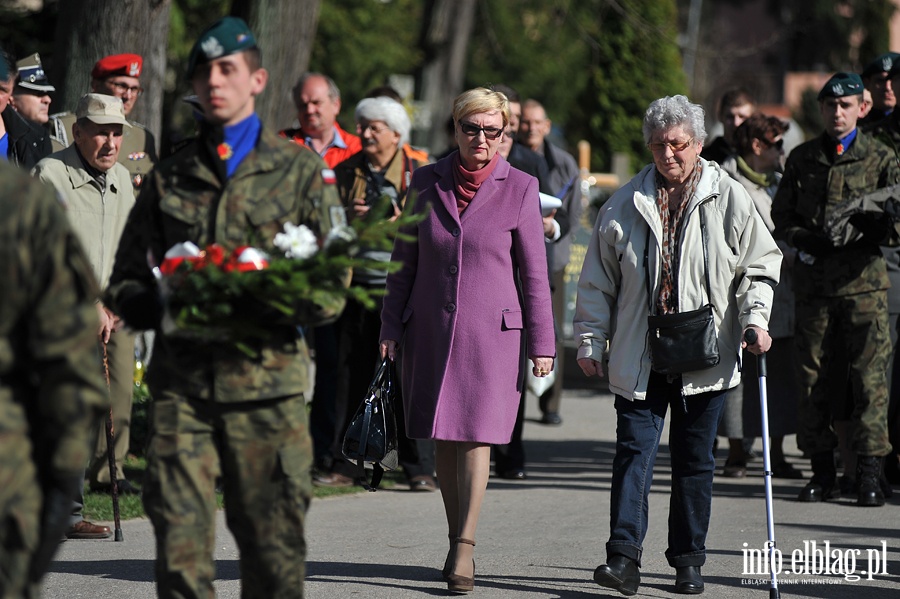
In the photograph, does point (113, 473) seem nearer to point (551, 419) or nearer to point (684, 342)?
point (684, 342)

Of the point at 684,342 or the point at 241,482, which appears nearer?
the point at 241,482

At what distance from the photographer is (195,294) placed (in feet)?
13.0

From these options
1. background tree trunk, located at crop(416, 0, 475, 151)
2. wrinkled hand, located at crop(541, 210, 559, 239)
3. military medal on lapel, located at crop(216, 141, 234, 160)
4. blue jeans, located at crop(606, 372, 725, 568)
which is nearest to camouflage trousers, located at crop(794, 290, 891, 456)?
wrinkled hand, located at crop(541, 210, 559, 239)

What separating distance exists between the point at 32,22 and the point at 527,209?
10998 millimetres

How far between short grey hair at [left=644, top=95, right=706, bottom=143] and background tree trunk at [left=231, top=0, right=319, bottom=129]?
577 centimetres

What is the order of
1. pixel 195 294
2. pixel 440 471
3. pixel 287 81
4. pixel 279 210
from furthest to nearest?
1. pixel 287 81
2. pixel 440 471
3. pixel 279 210
4. pixel 195 294

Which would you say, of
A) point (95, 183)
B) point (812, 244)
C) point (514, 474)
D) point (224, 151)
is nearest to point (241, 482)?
point (224, 151)

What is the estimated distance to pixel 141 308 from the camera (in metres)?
4.18

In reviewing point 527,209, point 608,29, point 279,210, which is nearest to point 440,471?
point 527,209

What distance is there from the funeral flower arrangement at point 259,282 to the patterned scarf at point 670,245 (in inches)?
84.0

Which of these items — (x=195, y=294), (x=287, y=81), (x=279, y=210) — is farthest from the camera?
(x=287, y=81)

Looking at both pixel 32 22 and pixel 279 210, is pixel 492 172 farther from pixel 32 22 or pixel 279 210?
pixel 32 22

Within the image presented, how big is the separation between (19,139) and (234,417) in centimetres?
375

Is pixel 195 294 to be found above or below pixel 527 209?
below
